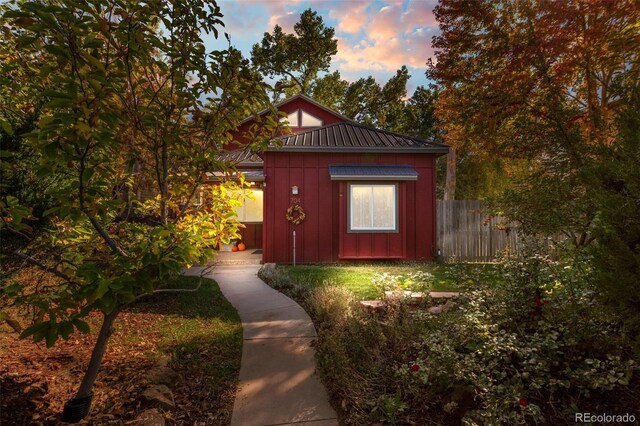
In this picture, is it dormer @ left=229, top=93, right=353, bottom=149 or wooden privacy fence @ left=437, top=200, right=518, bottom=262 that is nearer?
wooden privacy fence @ left=437, top=200, right=518, bottom=262

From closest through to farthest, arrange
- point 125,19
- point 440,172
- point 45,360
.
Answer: point 125,19 → point 45,360 → point 440,172

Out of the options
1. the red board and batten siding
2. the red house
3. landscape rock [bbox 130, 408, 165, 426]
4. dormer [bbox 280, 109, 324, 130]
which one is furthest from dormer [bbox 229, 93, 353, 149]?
landscape rock [bbox 130, 408, 165, 426]

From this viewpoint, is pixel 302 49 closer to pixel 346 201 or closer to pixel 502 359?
pixel 346 201

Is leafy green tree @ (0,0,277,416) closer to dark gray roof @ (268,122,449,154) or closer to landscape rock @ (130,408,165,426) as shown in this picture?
landscape rock @ (130,408,165,426)

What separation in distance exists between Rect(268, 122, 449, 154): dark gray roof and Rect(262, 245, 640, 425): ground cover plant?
624 cm

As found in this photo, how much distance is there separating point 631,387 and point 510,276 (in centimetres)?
112

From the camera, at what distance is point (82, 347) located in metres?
3.32

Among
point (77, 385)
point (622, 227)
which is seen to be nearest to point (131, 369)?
point (77, 385)

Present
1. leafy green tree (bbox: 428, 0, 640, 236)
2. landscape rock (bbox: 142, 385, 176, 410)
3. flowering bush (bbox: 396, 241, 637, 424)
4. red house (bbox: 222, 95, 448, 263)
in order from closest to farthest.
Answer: flowering bush (bbox: 396, 241, 637, 424)
landscape rock (bbox: 142, 385, 176, 410)
leafy green tree (bbox: 428, 0, 640, 236)
red house (bbox: 222, 95, 448, 263)

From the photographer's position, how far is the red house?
9117 mm

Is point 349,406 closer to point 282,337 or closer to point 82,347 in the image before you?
point 282,337

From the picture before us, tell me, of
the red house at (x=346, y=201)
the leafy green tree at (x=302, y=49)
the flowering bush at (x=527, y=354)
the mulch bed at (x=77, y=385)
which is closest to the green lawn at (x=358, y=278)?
the flowering bush at (x=527, y=354)

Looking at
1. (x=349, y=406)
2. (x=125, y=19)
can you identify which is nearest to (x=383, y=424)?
(x=349, y=406)

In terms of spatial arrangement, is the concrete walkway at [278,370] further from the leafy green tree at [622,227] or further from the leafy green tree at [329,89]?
the leafy green tree at [329,89]
